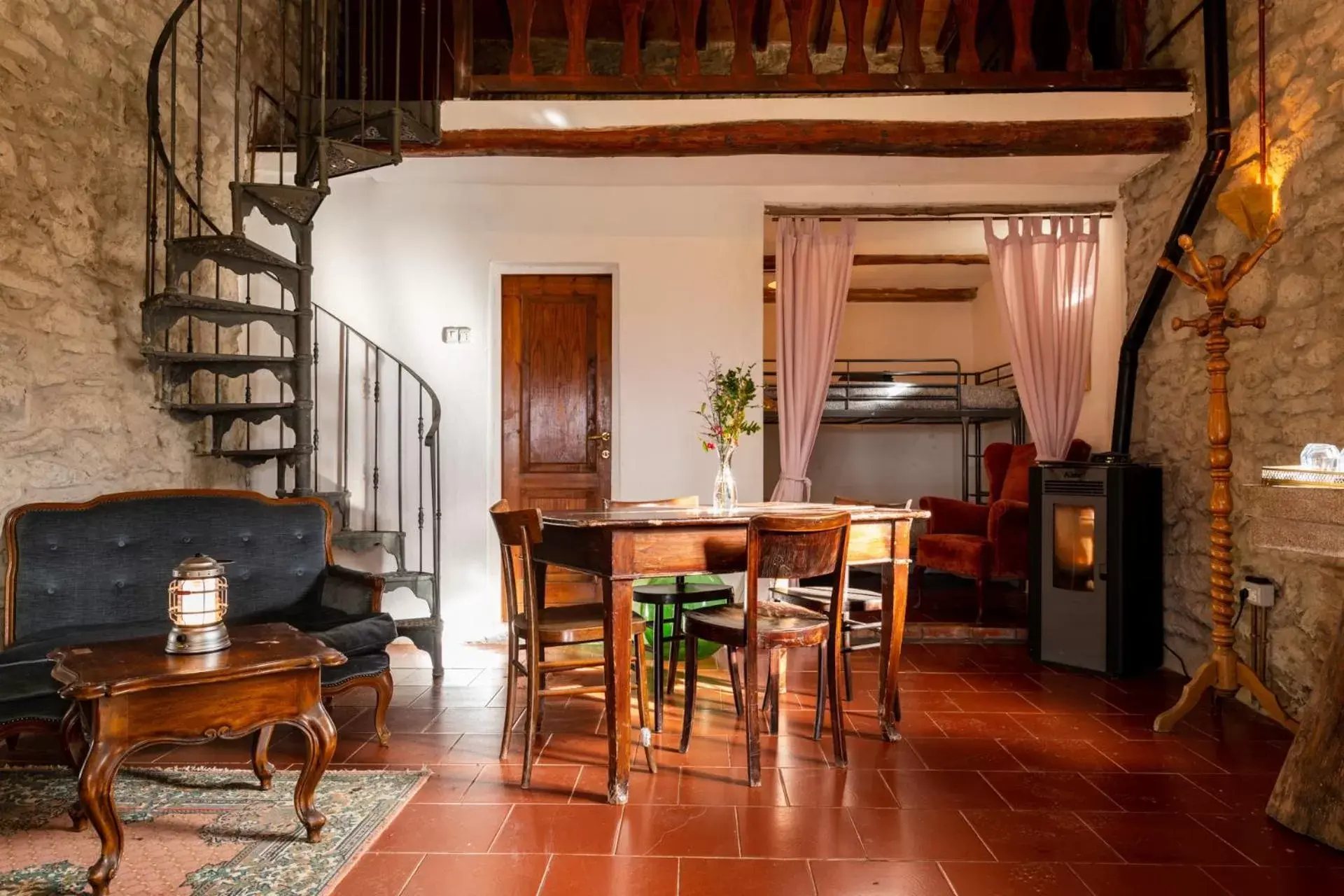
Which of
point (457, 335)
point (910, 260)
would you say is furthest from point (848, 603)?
point (910, 260)

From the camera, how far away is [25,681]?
260cm

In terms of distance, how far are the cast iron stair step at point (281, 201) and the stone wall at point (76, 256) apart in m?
0.54

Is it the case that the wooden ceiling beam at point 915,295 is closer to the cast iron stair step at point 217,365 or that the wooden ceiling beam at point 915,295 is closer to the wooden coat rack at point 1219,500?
the wooden coat rack at point 1219,500

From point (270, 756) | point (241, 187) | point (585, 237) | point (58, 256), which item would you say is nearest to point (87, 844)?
point (270, 756)

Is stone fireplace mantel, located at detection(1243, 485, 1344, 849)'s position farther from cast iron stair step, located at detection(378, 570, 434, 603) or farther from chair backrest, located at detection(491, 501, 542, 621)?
cast iron stair step, located at detection(378, 570, 434, 603)

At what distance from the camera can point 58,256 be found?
3436 mm

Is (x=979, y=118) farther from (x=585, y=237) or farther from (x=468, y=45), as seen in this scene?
(x=468, y=45)

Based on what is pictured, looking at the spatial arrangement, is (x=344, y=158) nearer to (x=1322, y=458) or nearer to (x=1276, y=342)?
(x=1322, y=458)

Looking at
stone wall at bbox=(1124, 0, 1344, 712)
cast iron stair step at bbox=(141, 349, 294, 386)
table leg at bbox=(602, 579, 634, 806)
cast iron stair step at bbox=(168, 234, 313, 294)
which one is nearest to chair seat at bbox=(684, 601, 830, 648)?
table leg at bbox=(602, 579, 634, 806)

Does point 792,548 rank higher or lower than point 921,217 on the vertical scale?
lower

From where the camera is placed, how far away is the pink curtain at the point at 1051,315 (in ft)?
16.7

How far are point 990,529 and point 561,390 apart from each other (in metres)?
3.00

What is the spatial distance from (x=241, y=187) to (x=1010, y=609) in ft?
17.2

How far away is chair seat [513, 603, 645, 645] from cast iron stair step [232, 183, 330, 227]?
229cm
